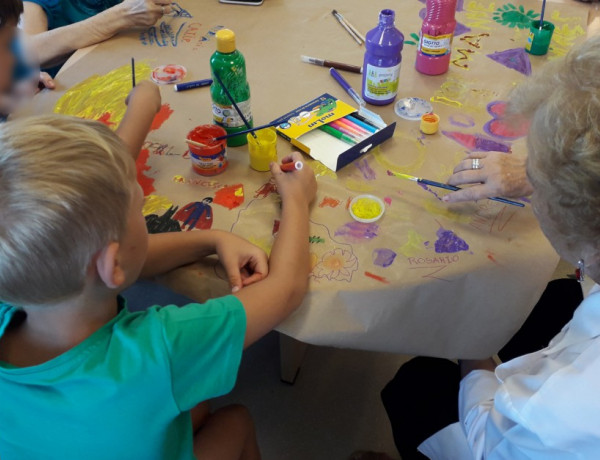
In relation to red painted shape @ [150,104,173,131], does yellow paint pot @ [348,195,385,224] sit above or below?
below

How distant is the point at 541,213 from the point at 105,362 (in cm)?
66

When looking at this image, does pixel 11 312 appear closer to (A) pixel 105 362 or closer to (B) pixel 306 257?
(A) pixel 105 362

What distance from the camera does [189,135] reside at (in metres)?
1.10

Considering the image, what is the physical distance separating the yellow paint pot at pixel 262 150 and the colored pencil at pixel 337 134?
12 centimetres

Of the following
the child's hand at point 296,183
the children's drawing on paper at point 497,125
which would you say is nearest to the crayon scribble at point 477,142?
the children's drawing on paper at point 497,125

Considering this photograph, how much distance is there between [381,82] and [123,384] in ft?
2.66

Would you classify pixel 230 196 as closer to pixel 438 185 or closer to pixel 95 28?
pixel 438 185

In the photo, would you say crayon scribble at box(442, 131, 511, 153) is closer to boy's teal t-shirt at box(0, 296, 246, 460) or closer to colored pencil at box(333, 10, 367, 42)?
colored pencil at box(333, 10, 367, 42)

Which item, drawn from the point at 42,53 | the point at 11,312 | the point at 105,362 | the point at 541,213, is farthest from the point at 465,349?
the point at 42,53

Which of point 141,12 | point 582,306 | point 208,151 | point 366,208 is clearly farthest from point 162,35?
point 582,306

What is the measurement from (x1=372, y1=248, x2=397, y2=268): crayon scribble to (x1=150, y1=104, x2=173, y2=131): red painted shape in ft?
1.92

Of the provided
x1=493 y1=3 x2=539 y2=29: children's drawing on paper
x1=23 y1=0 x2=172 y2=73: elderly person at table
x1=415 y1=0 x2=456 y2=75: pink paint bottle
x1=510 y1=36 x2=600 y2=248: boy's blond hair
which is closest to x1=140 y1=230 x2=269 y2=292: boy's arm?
x1=510 y1=36 x2=600 y2=248: boy's blond hair

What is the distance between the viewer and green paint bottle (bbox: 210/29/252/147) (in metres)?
1.05

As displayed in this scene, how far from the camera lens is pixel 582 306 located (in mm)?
798
